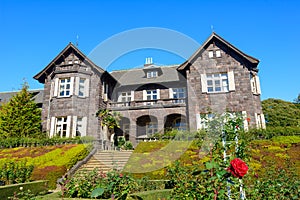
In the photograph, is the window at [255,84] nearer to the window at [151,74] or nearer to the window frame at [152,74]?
the window frame at [152,74]

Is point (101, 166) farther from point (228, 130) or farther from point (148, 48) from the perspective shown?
point (228, 130)

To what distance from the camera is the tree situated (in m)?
19.4

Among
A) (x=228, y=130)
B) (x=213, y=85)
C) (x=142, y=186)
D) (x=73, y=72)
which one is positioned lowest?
(x=142, y=186)

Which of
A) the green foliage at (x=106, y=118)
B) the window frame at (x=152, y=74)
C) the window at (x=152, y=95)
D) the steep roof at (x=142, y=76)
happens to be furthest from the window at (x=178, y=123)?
the window frame at (x=152, y=74)

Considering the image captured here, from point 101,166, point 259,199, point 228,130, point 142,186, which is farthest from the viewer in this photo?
point 101,166

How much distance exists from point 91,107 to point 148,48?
10535 millimetres

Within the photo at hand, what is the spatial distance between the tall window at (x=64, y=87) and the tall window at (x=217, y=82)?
13.0 metres

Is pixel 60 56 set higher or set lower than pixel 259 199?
higher

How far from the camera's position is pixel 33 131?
19766 millimetres

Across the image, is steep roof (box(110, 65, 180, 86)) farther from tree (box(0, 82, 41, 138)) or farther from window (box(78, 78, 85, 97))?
tree (box(0, 82, 41, 138))

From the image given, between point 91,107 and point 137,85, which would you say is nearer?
point 91,107

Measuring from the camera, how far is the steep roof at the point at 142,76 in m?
24.2

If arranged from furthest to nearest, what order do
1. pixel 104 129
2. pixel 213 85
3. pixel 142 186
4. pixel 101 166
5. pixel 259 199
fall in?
pixel 104 129, pixel 213 85, pixel 101 166, pixel 142 186, pixel 259 199

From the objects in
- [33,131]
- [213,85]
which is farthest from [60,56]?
[213,85]
